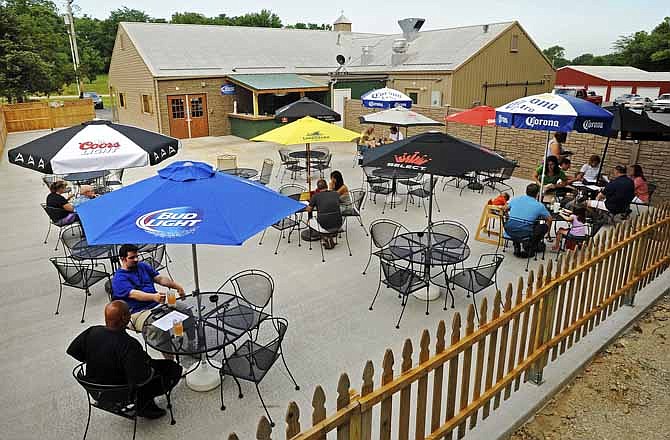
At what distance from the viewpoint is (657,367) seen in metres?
4.70

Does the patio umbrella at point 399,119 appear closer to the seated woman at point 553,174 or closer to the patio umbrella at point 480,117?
the patio umbrella at point 480,117

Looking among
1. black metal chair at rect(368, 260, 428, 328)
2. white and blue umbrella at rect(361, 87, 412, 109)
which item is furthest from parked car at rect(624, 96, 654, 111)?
black metal chair at rect(368, 260, 428, 328)

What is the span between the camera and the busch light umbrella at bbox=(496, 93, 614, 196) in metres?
7.42

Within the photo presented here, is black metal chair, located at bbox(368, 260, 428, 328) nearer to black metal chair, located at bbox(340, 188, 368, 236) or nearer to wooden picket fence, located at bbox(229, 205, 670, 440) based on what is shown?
wooden picket fence, located at bbox(229, 205, 670, 440)

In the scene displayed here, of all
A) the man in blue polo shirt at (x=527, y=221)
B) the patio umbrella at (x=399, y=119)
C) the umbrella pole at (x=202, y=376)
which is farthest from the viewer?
the patio umbrella at (x=399, y=119)

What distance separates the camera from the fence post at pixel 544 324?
4078mm

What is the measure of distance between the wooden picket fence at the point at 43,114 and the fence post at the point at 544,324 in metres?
27.6

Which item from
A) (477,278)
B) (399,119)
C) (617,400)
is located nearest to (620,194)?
(477,278)

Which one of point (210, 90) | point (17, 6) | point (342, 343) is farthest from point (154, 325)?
point (17, 6)

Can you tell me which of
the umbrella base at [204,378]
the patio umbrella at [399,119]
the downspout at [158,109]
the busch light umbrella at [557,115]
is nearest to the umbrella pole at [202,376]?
the umbrella base at [204,378]

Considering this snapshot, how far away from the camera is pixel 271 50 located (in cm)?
2484

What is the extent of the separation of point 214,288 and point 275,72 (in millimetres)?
18711

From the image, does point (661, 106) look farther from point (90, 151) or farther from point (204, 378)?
point (204, 378)

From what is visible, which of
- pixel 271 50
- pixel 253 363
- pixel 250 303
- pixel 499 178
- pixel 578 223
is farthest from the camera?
pixel 271 50
